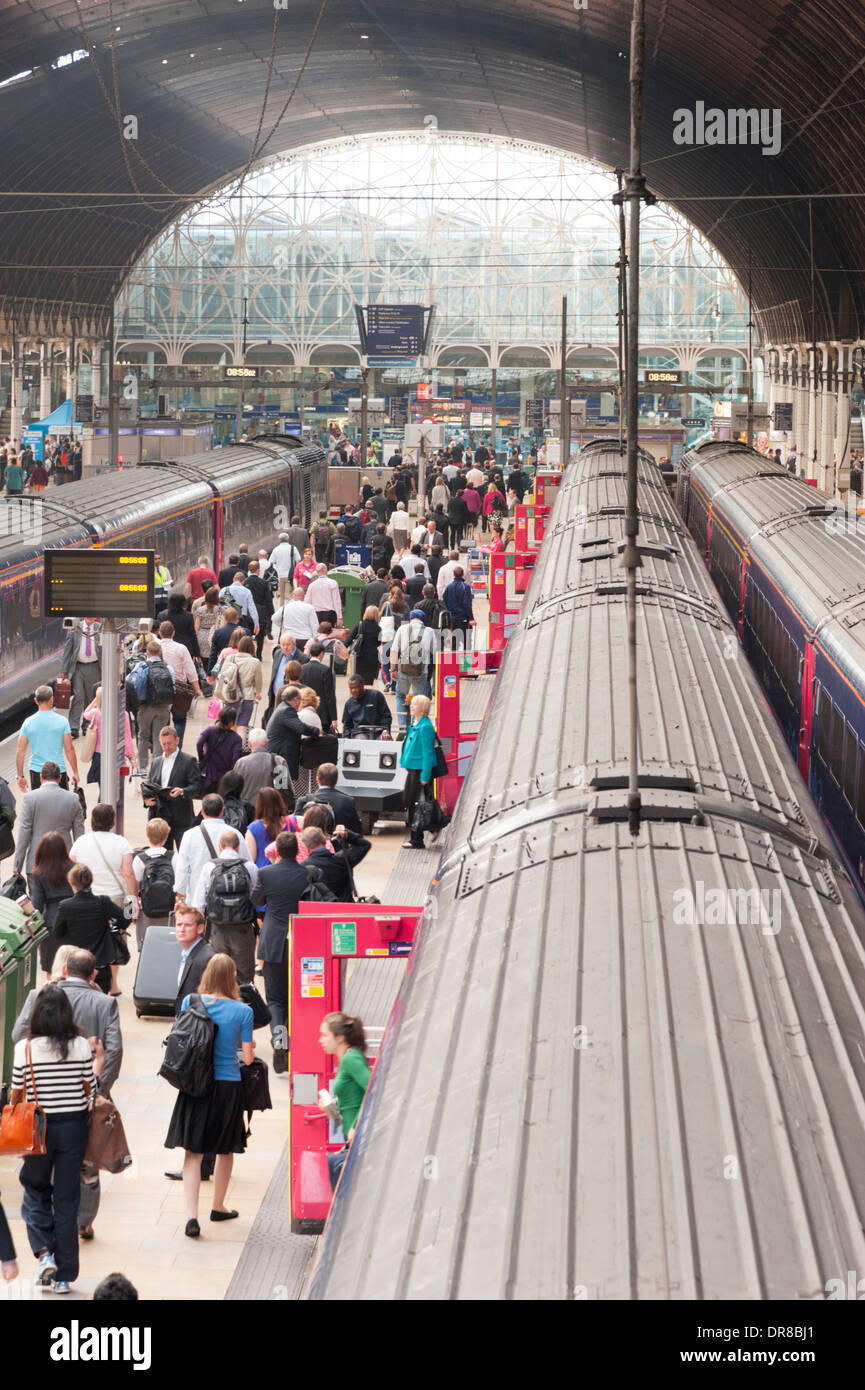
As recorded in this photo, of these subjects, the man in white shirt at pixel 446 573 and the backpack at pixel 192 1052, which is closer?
the backpack at pixel 192 1052

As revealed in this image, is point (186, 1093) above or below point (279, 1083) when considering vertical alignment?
above

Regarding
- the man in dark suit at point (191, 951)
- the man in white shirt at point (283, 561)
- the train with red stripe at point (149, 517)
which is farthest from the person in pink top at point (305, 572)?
the man in dark suit at point (191, 951)

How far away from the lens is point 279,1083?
9.23 m

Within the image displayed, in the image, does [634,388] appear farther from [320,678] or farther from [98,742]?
[320,678]

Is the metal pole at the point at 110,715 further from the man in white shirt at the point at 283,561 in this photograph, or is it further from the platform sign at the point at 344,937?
the man in white shirt at the point at 283,561

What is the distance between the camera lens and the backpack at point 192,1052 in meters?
7.25

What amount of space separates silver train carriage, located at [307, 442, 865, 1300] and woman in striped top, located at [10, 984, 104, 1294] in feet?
5.88

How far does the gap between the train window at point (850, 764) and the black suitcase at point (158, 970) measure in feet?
13.1

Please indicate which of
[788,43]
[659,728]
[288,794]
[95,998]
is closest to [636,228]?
[659,728]

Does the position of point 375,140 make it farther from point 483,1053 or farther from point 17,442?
point 483,1053

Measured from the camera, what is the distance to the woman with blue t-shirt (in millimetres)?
7336

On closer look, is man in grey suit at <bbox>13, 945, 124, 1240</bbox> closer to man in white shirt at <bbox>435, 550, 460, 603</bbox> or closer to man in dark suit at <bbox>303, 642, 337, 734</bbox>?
man in dark suit at <bbox>303, 642, 337, 734</bbox>

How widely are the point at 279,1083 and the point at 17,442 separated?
131 ft
